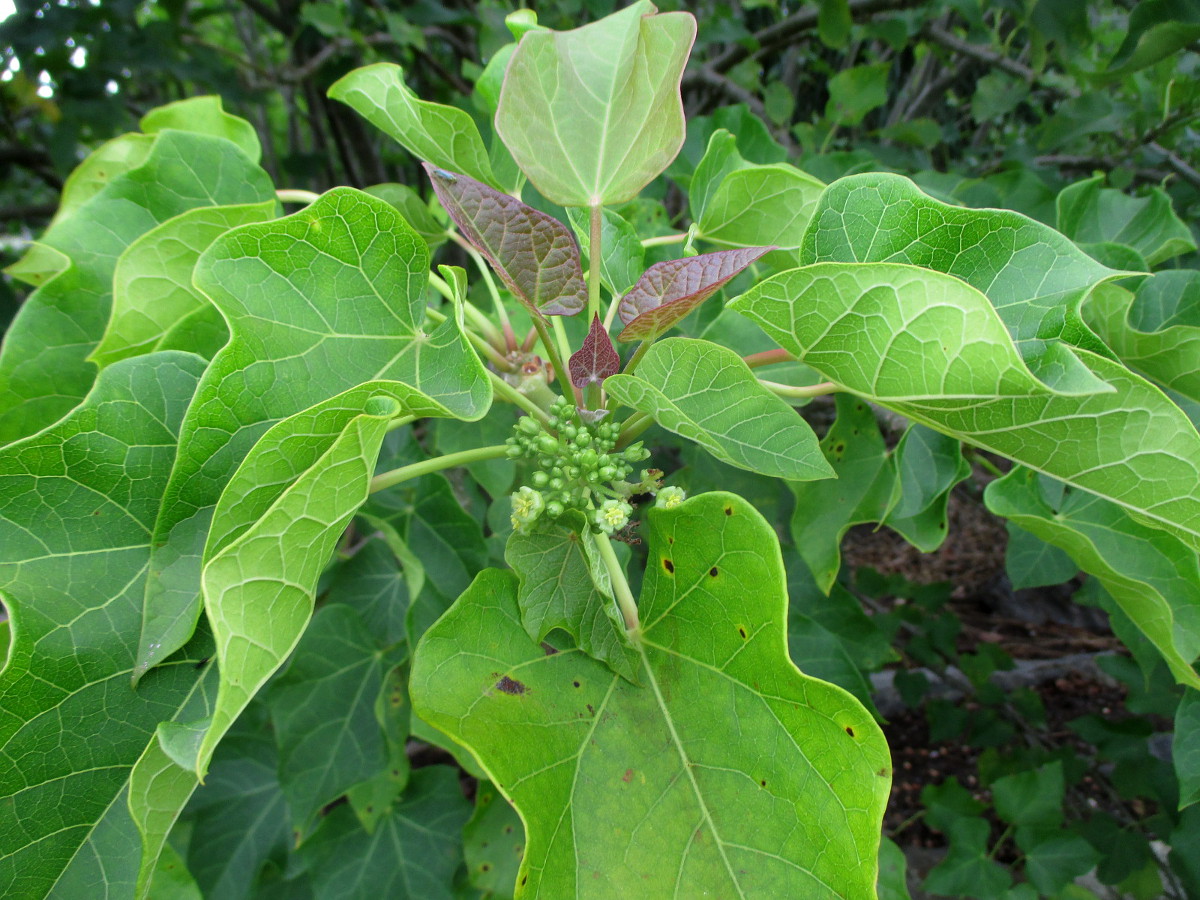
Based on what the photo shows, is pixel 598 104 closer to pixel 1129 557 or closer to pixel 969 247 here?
pixel 969 247

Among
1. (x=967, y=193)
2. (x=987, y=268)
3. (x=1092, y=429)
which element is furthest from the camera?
(x=967, y=193)

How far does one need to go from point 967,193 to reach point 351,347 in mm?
1371

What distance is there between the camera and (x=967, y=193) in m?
A: 1.55

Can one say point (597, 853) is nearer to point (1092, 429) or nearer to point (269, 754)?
point (1092, 429)

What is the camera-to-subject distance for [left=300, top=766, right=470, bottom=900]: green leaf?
1578 mm

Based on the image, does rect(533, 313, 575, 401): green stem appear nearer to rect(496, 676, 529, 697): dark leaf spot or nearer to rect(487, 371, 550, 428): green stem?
rect(487, 371, 550, 428): green stem

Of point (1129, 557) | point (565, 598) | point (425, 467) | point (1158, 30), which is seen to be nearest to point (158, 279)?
point (425, 467)

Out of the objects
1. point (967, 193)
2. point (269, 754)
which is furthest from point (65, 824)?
point (967, 193)

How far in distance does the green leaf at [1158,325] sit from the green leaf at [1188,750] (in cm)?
48

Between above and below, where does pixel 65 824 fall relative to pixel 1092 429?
below

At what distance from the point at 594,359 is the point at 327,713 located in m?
0.99

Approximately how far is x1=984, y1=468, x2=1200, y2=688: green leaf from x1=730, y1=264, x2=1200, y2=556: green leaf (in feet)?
0.53

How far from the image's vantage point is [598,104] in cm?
79

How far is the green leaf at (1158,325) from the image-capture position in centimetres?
102
